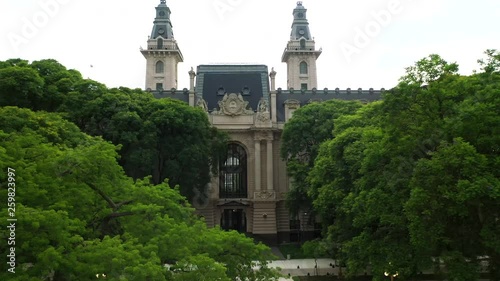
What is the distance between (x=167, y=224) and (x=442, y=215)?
1053cm

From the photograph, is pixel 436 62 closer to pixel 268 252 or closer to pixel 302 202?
pixel 268 252

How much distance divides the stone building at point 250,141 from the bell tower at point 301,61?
1117 cm

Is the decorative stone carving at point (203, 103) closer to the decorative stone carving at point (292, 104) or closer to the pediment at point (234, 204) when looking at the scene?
the decorative stone carving at point (292, 104)

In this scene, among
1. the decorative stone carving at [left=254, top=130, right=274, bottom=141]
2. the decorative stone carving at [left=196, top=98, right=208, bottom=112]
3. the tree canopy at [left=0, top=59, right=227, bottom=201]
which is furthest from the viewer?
the decorative stone carving at [left=254, top=130, right=274, bottom=141]

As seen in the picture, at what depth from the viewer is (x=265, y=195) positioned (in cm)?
5084

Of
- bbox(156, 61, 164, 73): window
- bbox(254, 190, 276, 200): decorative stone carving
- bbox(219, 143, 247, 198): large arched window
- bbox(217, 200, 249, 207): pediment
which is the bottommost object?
bbox(217, 200, 249, 207): pediment

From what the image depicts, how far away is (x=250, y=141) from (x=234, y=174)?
4.12 meters

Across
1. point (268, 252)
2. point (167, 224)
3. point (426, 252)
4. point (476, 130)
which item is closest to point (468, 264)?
point (426, 252)

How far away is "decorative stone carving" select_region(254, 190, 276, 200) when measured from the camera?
166 feet

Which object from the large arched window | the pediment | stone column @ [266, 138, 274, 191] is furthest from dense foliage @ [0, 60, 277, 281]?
the large arched window

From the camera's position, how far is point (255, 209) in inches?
2000

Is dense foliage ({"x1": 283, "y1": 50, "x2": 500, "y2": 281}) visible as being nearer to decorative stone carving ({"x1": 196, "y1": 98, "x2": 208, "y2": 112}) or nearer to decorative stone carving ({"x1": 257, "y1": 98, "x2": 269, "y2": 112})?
decorative stone carving ({"x1": 257, "y1": 98, "x2": 269, "y2": 112})

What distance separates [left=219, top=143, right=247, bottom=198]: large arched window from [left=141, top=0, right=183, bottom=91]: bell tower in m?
18.6

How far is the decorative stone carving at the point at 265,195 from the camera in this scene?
50719mm
